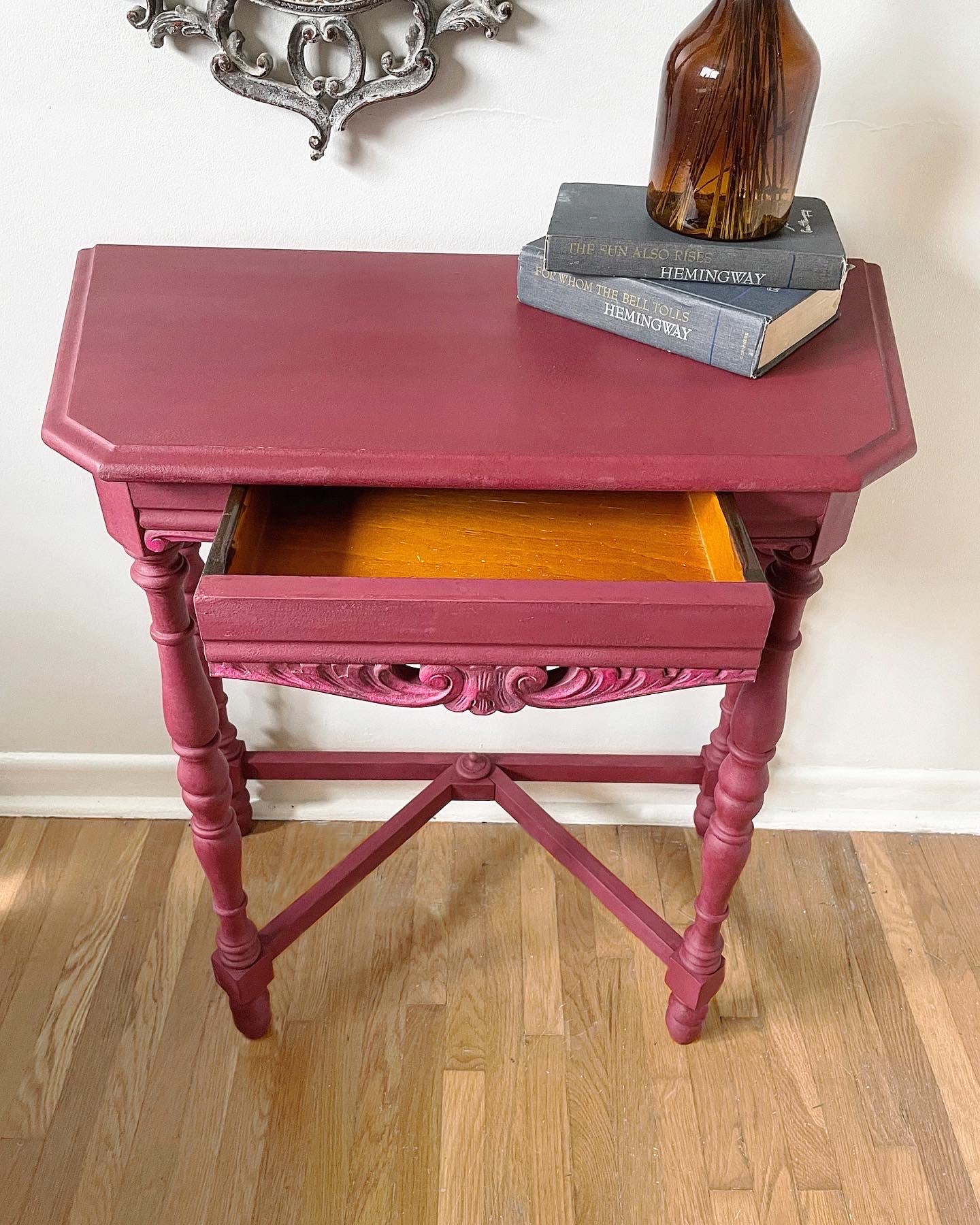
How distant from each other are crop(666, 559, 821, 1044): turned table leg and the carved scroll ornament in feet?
0.73

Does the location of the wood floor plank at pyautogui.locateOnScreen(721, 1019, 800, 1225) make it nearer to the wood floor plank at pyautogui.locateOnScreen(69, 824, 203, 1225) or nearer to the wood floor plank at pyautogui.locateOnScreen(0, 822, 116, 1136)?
the wood floor plank at pyautogui.locateOnScreen(69, 824, 203, 1225)

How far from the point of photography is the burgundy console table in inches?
31.2

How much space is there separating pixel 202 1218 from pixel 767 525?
3.01 feet

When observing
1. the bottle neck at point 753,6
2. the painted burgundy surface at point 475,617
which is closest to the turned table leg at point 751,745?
the painted burgundy surface at point 475,617

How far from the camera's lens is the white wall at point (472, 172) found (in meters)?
1.03

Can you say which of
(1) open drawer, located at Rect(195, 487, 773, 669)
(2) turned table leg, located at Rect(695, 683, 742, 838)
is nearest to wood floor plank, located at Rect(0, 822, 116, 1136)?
(1) open drawer, located at Rect(195, 487, 773, 669)

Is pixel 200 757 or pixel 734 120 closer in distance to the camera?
pixel 734 120

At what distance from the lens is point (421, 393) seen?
2.93 ft

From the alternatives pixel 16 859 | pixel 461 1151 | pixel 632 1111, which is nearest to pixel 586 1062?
pixel 632 1111

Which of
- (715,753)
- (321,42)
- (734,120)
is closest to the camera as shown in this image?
(734,120)

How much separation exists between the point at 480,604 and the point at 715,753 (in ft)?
2.49

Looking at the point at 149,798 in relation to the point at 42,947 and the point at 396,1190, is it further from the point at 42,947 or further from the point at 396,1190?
the point at 396,1190

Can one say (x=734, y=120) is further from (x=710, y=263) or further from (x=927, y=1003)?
(x=927, y=1003)

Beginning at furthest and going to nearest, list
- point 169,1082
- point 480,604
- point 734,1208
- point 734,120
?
1. point 169,1082
2. point 734,1208
3. point 734,120
4. point 480,604
